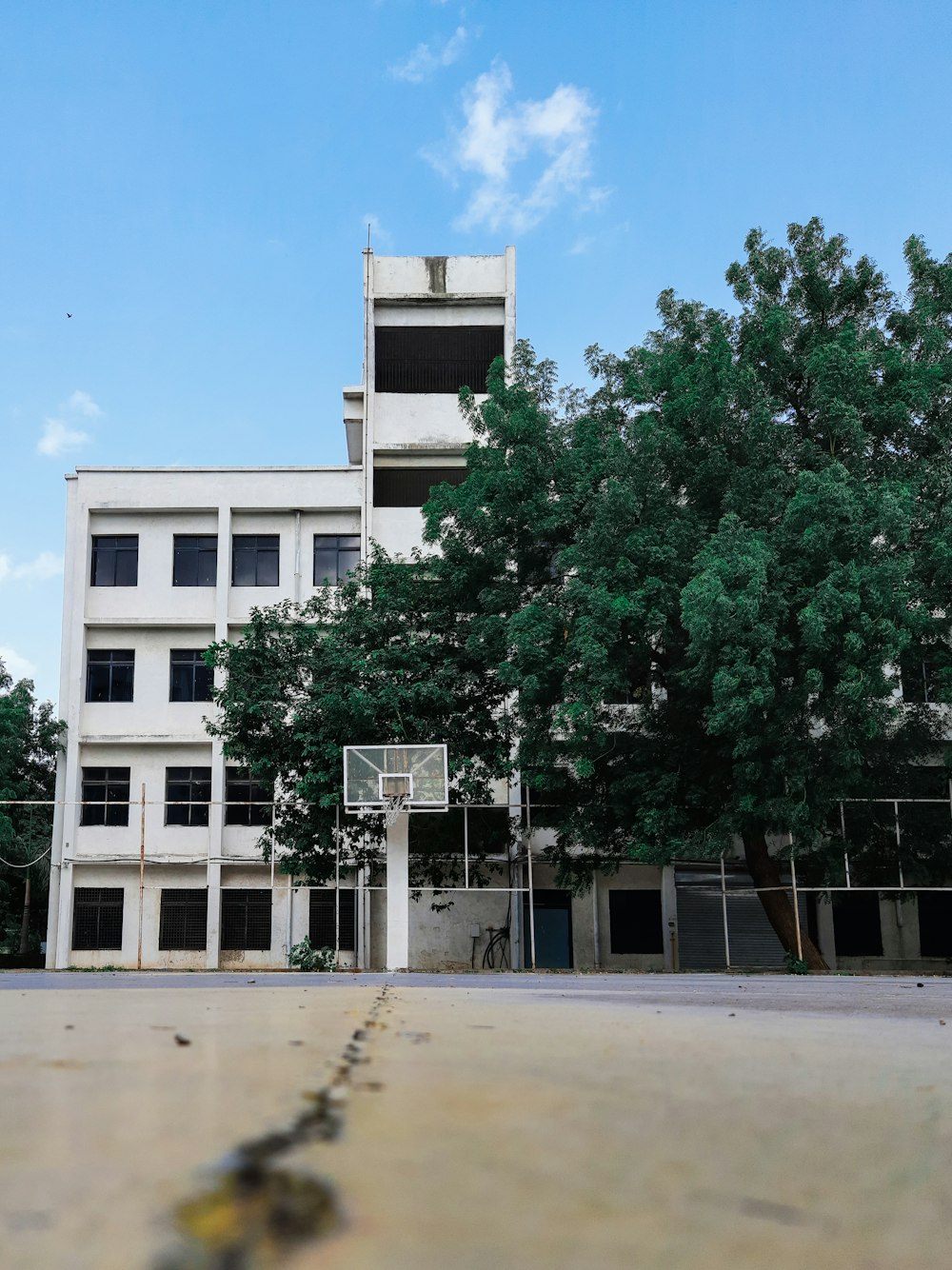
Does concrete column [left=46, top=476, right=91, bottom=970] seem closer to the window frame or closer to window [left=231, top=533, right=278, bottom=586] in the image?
the window frame

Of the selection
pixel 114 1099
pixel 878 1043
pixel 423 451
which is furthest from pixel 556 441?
pixel 114 1099

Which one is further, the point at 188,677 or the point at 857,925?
the point at 188,677

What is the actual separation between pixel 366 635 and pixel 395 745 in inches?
122

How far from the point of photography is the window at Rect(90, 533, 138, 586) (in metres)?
28.3

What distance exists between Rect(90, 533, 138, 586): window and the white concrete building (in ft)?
0.16

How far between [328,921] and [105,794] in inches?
236

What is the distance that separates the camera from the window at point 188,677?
27859mm

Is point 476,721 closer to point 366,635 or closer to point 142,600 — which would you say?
point 366,635

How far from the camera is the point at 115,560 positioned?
28438 millimetres

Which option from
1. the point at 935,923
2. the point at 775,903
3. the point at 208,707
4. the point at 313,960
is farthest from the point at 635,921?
the point at 208,707

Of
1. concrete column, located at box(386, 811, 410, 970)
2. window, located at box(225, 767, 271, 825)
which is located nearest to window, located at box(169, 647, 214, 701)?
window, located at box(225, 767, 271, 825)

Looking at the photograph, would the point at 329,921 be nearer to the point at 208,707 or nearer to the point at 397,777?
the point at 208,707

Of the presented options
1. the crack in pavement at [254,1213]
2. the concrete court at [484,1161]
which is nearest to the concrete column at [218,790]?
the concrete court at [484,1161]

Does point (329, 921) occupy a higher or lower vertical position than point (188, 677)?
lower
